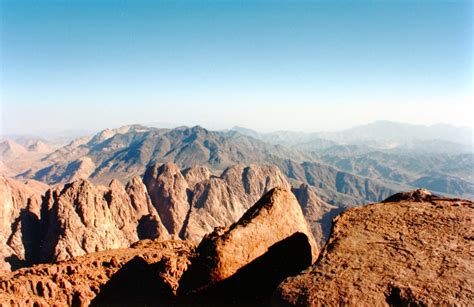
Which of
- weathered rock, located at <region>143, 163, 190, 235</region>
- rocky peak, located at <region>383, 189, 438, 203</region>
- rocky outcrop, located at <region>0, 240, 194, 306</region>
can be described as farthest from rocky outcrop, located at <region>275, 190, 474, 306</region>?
weathered rock, located at <region>143, 163, 190, 235</region>

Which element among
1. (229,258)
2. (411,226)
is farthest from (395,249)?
(229,258)

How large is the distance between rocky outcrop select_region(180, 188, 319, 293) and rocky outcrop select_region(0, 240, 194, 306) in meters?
5.10

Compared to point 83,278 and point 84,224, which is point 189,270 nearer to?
point 83,278

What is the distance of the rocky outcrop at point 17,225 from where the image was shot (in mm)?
40844

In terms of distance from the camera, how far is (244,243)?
11484 mm

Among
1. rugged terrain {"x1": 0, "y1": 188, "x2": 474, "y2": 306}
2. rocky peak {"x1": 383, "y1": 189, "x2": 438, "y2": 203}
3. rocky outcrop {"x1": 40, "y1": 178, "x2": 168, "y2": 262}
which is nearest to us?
rugged terrain {"x1": 0, "y1": 188, "x2": 474, "y2": 306}

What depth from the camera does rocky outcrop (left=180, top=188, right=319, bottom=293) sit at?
36.6ft

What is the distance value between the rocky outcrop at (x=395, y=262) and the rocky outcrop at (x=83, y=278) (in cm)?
969

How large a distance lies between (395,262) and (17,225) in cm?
5196

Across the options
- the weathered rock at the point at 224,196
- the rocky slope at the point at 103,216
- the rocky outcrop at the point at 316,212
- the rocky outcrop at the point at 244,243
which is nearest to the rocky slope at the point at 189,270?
the rocky outcrop at the point at 244,243

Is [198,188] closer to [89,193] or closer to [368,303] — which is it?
[89,193]

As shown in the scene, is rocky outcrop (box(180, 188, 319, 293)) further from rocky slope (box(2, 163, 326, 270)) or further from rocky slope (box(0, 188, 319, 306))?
rocky slope (box(2, 163, 326, 270))

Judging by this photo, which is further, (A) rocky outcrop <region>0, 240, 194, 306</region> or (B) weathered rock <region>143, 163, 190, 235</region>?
(B) weathered rock <region>143, 163, 190, 235</region>

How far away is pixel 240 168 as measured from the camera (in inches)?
5979
